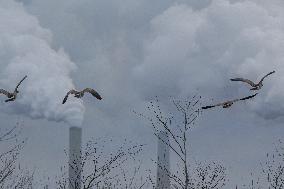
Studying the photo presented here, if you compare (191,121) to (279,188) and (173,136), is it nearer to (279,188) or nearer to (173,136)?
(173,136)

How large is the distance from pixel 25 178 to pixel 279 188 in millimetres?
16682

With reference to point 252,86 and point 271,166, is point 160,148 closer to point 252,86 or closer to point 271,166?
point 271,166

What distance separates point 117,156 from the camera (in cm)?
2664

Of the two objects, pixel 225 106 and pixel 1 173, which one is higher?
pixel 1 173

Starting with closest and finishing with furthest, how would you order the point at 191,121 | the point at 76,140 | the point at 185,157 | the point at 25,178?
the point at 185,157, the point at 191,121, the point at 25,178, the point at 76,140

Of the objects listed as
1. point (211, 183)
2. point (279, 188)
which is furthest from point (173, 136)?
point (279, 188)

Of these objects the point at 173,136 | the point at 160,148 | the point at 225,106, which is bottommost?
the point at 225,106

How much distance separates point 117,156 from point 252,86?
15540 millimetres

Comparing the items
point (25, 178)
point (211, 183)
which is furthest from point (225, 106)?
point (25, 178)

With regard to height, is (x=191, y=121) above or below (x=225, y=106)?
above

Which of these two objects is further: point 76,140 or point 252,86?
point 76,140

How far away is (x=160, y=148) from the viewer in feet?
513

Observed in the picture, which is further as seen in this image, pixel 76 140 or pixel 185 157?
pixel 76 140

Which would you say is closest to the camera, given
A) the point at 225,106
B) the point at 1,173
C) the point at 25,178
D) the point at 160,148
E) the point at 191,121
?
the point at 225,106
